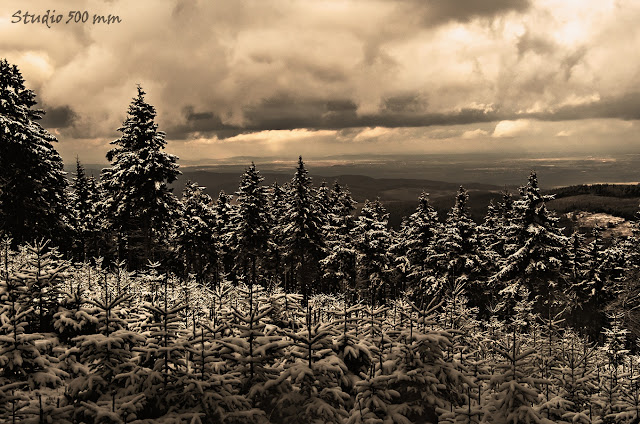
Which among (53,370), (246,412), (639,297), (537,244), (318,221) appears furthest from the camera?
(318,221)

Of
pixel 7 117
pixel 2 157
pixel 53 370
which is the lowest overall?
pixel 53 370

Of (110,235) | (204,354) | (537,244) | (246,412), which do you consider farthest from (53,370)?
(110,235)

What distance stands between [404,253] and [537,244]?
14511 mm

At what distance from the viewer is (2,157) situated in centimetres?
2195

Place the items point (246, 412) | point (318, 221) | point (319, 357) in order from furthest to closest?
1. point (318, 221)
2. point (319, 357)
3. point (246, 412)

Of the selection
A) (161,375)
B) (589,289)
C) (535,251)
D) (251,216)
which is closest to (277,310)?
(161,375)

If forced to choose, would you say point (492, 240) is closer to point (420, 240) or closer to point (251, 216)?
point (420, 240)

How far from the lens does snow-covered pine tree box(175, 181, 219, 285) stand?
37.8 m

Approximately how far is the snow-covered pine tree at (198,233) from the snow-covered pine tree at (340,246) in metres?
→ 12.5

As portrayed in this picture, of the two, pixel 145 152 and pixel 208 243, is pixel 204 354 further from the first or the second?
pixel 208 243

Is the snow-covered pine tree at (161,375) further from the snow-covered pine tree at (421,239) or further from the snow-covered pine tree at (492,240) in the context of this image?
the snow-covered pine tree at (421,239)

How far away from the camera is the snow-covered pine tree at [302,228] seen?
36000mm

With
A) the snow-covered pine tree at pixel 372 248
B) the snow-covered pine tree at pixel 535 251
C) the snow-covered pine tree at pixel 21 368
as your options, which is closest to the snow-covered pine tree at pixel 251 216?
the snow-covered pine tree at pixel 372 248

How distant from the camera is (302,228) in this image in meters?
36.4
